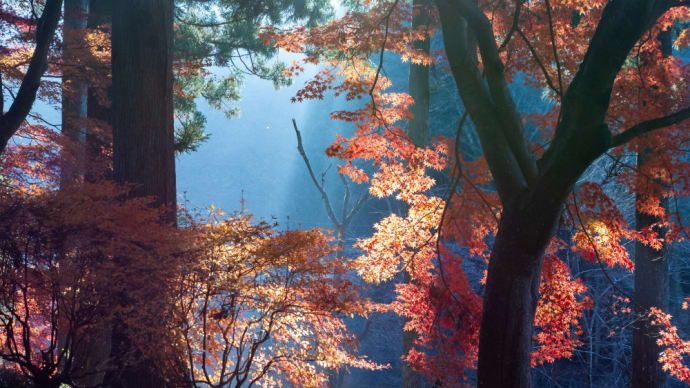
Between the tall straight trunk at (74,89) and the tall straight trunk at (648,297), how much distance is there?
7178mm

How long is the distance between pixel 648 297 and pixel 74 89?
826 cm

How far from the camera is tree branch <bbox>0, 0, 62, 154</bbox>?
13.4 ft

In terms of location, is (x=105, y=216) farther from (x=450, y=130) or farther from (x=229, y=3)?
(x=450, y=130)

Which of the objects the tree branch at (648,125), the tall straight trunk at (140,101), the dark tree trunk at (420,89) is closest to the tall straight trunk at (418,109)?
the dark tree trunk at (420,89)

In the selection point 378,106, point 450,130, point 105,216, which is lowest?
point 105,216

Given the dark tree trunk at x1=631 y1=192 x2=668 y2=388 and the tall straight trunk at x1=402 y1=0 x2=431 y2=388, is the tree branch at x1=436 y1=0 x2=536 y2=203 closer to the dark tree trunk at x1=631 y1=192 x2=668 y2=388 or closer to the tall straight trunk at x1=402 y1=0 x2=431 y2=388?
the tall straight trunk at x1=402 y1=0 x2=431 y2=388

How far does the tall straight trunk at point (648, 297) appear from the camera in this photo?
19.2ft

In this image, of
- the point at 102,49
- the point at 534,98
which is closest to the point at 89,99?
the point at 102,49

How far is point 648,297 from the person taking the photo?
615 cm

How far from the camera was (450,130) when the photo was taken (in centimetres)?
1645

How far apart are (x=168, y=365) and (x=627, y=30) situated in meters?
3.81

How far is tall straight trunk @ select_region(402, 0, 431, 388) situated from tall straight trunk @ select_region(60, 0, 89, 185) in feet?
14.7

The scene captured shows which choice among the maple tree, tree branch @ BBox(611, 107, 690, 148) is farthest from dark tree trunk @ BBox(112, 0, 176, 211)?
tree branch @ BBox(611, 107, 690, 148)

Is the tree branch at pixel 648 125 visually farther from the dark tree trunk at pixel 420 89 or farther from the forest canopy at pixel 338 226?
the dark tree trunk at pixel 420 89
